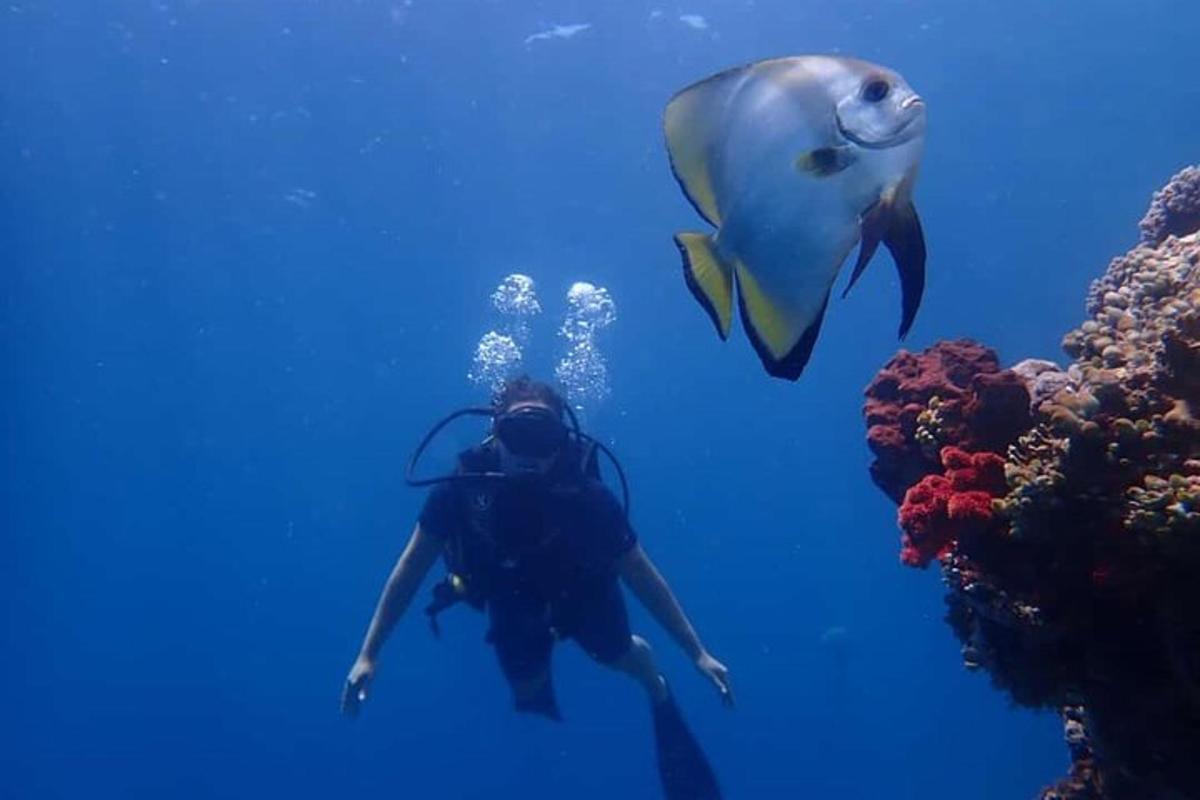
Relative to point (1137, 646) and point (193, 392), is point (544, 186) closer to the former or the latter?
point (193, 392)

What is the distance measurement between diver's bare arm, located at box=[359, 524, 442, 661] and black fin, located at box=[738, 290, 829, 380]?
575 cm

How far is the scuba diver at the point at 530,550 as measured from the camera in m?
7.14

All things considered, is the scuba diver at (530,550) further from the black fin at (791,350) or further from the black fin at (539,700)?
the black fin at (791,350)

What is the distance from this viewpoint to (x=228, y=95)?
23094 millimetres

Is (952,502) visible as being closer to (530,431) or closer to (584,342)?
(530,431)

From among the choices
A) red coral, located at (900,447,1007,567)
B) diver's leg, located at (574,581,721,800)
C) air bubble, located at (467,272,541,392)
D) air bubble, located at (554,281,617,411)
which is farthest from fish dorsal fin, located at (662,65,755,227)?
air bubble, located at (554,281,617,411)

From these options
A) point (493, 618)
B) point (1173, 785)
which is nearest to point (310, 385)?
point (493, 618)

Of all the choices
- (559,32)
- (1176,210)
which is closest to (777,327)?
(1176,210)

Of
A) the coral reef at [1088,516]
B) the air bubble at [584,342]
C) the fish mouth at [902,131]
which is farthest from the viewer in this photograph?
the air bubble at [584,342]

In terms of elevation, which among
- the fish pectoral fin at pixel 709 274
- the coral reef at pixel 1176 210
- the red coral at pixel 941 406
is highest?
the coral reef at pixel 1176 210

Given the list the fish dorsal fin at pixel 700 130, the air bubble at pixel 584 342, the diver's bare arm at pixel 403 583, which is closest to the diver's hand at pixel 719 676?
the diver's bare arm at pixel 403 583

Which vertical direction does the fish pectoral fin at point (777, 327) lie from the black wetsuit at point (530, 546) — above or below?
below

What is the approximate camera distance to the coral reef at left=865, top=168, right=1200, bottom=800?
3459 millimetres

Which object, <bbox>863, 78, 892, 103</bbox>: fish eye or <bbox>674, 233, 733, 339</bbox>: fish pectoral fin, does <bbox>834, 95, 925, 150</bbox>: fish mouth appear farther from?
<bbox>674, 233, 733, 339</bbox>: fish pectoral fin
